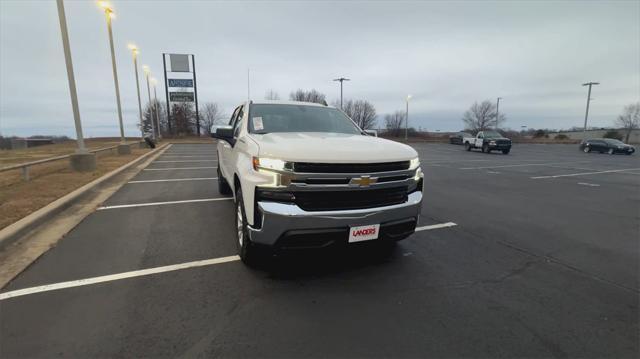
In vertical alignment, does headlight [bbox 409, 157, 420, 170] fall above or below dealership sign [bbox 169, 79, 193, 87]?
below

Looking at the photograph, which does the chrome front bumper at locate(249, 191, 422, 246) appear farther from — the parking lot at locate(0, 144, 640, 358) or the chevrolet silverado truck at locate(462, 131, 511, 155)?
the chevrolet silverado truck at locate(462, 131, 511, 155)

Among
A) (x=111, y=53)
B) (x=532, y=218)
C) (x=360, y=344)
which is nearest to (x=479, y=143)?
(x=532, y=218)

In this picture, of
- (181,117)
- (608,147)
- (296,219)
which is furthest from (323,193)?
(181,117)

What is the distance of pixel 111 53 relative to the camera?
51.0ft

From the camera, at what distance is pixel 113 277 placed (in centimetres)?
330

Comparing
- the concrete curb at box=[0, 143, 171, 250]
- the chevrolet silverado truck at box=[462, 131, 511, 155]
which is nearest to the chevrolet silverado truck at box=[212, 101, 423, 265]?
the concrete curb at box=[0, 143, 171, 250]

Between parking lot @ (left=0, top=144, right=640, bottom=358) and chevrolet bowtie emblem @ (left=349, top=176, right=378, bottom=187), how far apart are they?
1.02 m

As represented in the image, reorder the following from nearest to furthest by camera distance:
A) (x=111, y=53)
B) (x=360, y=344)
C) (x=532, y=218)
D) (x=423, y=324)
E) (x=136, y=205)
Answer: (x=360, y=344) < (x=423, y=324) < (x=532, y=218) < (x=136, y=205) < (x=111, y=53)

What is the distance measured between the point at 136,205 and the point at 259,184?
4.63m

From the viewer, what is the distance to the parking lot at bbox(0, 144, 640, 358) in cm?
232

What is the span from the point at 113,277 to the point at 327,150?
102 inches

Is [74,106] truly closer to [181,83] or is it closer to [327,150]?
[327,150]

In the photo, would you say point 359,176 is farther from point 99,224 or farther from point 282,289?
point 99,224

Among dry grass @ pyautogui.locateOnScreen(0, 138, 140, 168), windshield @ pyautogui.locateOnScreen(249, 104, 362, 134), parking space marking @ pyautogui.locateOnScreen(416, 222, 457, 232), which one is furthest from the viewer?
dry grass @ pyautogui.locateOnScreen(0, 138, 140, 168)
